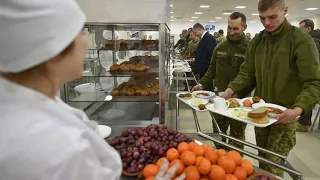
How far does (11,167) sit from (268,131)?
1.97 m

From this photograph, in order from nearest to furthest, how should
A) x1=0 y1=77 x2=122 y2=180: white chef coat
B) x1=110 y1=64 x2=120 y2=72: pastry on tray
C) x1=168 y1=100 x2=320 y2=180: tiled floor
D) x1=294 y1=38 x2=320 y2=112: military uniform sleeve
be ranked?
x1=0 y1=77 x2=122 y2=180: white chef coat < x1=294 y1=38 x2=320 y2=112: military uniform sleeve < x1=110 y1=64 x2=120 y2=72: pastry on tray < x1=168 y1=100 x2=320 y2=180: tiled floor

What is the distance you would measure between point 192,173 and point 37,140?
0.76 m

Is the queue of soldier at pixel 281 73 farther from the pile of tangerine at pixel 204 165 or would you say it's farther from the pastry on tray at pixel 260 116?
the pile of tangerine at pixel 204 165

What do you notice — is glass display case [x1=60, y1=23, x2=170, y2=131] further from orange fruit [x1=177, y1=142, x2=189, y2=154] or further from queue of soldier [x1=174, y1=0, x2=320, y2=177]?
orange fruit [x1=177, y1=142, x2=189, y2=154]

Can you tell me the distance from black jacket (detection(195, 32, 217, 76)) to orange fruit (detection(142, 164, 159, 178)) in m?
3.96

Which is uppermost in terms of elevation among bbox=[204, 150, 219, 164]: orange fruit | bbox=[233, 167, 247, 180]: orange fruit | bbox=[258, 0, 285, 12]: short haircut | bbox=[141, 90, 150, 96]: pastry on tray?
bbox=[258, 0, 285, 12]: short haircut

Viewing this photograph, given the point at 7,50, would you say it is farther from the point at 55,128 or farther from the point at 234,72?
the point at 234,72

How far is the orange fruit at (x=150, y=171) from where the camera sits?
1129 mm

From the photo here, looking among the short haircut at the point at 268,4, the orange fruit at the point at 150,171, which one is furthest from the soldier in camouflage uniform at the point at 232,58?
the orange fruit at the point at 150,171

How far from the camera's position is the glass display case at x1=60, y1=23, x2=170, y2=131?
7.54ft

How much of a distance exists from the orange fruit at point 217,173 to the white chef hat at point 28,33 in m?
0.85

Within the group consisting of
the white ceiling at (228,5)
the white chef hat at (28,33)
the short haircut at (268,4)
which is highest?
the white ceiling at (228,5)

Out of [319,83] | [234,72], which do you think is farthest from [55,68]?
[234,72]

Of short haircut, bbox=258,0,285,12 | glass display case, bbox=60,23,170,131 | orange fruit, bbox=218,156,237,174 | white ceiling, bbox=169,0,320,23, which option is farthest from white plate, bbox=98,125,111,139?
white ceiling, bbox=169,0,320,23
